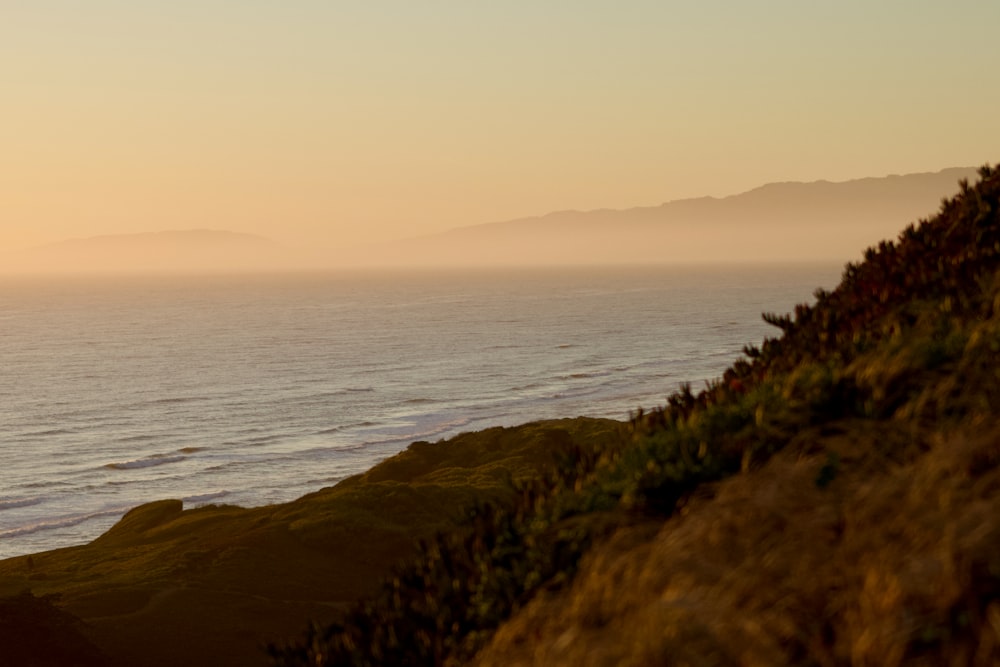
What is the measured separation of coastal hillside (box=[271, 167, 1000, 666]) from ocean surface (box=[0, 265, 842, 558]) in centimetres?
3335

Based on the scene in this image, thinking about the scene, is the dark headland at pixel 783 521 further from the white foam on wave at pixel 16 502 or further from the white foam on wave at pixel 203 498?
the white foam on wave at pixel 16 502

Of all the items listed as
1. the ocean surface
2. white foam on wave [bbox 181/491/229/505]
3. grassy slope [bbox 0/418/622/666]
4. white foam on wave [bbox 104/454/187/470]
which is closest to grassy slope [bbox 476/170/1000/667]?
grassy slope [bbox 0/418/622/666]

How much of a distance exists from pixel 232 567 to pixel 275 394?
6304 cm

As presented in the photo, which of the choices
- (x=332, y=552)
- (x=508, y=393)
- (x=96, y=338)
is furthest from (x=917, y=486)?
(x=96, y=338)

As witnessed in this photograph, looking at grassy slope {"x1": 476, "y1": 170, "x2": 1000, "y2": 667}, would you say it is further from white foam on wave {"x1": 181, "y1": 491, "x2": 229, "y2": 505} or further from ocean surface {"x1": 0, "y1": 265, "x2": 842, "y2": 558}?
white foam on wave {"x1": 181, "y1": 491, "x2": 229, "y2": 505}

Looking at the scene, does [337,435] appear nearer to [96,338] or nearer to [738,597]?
[738,597]

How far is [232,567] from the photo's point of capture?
21.5 meters

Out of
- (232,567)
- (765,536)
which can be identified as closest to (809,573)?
(765,536)

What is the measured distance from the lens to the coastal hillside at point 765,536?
484 cm

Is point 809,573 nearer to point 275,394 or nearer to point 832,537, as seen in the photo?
point 832,537

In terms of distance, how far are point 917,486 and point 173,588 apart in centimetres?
1695

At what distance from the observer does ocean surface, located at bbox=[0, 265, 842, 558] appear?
5225 centimetres

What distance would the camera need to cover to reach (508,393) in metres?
78.9

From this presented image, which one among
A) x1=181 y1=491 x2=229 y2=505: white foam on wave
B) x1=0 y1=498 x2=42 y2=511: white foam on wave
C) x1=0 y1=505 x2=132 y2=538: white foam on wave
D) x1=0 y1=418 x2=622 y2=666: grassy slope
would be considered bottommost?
x1=181 y1=491 x2=229 y2=505: white foam on wave
